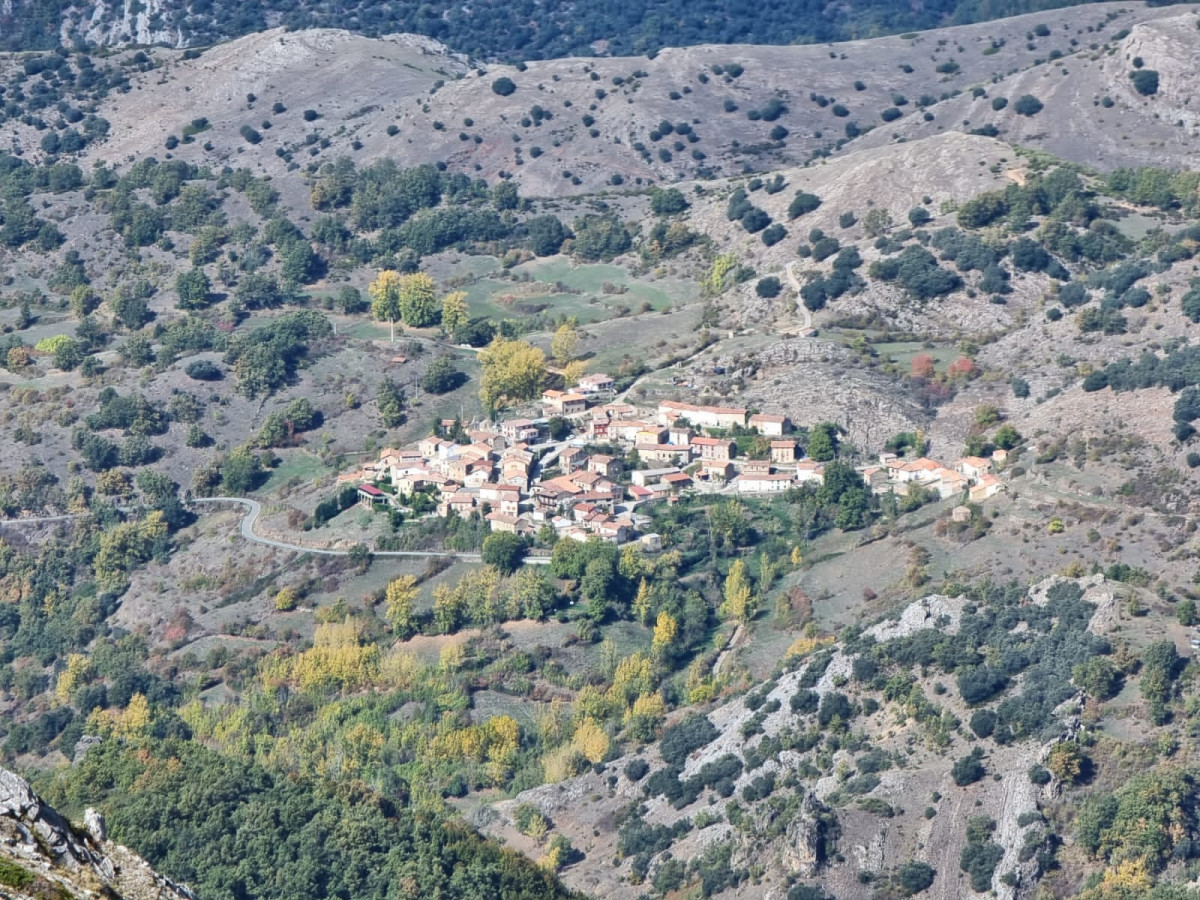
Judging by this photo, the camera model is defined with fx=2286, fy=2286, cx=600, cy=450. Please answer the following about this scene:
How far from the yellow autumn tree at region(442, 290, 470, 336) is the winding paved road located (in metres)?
21.1

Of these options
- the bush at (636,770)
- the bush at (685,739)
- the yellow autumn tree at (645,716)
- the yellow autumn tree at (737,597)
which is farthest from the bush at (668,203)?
the bush at (636,770)

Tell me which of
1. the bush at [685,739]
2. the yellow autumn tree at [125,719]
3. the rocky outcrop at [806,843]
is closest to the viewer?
the rocky outcrop at [806,843]

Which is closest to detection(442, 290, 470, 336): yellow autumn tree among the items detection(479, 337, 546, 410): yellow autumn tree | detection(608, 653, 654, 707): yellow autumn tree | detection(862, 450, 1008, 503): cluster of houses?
detection(479, 337, 546, 410): yellow autumn tree

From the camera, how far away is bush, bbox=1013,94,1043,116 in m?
154

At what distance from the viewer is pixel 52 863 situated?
23.2 m

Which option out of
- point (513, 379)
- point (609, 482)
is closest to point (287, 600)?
point (609, 482)

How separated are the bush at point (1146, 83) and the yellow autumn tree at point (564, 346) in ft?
170

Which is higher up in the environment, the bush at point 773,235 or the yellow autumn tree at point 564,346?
the bush at point 773,235

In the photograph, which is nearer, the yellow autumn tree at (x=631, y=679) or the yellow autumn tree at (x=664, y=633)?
the yellow autumn tree at (x=631, y=679)

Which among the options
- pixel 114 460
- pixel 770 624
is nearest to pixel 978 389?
pixel 770 624

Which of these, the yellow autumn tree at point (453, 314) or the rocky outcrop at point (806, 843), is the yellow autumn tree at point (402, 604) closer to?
the rocky outcrop at point (806, 843)

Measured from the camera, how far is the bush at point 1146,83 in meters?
151

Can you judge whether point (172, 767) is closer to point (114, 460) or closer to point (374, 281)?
point (114, 460)

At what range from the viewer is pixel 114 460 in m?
113
